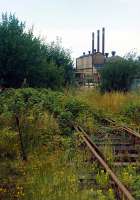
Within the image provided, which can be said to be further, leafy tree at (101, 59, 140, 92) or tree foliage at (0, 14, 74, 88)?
leafy tree at (101, 59, 140, 92)

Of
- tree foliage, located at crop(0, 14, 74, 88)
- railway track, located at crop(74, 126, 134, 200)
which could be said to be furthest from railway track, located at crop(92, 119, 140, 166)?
tree foliage, located at crop(0, 14, 74, 88)

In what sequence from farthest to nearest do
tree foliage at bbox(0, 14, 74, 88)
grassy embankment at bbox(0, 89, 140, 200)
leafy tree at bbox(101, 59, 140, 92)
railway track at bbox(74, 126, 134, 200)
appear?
1. leafy tree at bbox(101, 59, 140, 92)
2. tree foliage at bbox(0, 14, 74, 88)
3. grassy embankment at bbox(0, 89, 140, 200)
4. railway track at bbox(74, 126, 134, 200)

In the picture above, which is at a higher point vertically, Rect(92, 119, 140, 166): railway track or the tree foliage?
the tree foliage

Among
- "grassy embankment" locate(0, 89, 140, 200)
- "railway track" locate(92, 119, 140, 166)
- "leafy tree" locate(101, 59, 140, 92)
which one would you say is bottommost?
"railway track" locate(92, 119, 140, 166)

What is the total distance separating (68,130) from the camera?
1395 centimetres

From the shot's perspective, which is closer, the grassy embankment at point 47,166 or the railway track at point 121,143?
the grassy embankment at point 47,166

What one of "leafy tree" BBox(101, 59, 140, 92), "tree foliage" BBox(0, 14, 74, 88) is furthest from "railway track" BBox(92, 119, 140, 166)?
"leafy tree" BBox(101, 59, 140, 92)

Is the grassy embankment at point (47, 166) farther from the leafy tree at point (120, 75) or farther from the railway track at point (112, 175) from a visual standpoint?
the leafy tree at point (120, 75)

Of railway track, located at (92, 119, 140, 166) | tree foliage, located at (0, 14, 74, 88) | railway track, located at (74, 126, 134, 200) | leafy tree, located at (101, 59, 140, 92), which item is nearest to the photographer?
railway track, located at (74, 126, 134, 200)

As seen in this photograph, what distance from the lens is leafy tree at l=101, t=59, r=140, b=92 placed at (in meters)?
37.2

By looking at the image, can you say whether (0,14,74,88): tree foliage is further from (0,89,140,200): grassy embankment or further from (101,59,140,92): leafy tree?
(0,89,140,200): grassy embankment

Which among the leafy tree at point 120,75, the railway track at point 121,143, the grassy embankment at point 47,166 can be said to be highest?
the leafy tree at point 120,75

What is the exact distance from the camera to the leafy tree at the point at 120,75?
37.2 metres

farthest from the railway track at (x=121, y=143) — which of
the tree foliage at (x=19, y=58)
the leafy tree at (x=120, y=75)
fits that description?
the leafy tree at (x=120, y=75)
